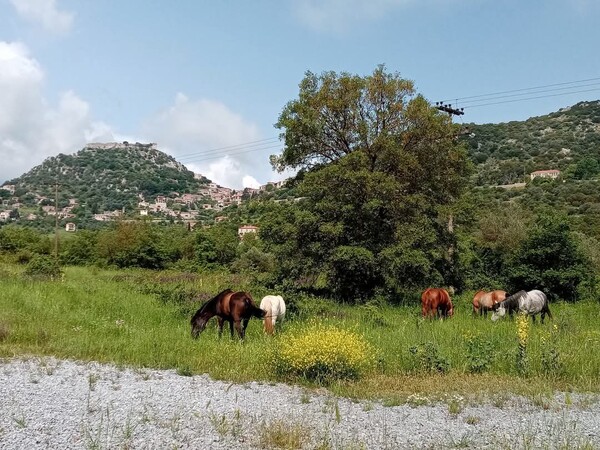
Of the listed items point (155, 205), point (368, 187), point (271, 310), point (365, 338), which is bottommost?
point (365, 338)

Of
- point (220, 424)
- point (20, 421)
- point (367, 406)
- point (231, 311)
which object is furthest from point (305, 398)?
point (231, 311)

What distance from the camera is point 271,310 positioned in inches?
531

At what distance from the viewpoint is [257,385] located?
8.58m

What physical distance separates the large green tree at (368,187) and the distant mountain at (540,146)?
43.8 metres

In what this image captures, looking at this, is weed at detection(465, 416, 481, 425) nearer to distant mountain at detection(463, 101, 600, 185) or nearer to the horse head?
the horse head

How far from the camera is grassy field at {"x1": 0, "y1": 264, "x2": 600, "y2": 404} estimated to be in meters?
8.62

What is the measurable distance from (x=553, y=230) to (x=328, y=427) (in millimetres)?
19960

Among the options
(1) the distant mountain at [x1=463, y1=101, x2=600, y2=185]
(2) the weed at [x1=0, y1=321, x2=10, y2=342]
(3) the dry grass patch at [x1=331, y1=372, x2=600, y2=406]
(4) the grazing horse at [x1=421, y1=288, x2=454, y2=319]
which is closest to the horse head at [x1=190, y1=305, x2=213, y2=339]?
(2) the weed at [x1=0, y1=321, x2=10, y2=342]

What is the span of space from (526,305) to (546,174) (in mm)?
59763

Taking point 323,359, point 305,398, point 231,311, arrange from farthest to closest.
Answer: point 231,311 < point 323,359 < point 305,398

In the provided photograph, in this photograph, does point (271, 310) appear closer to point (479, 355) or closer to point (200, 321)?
point (200, 321)

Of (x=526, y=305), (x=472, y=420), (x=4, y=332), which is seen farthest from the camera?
(x=526, y=305)

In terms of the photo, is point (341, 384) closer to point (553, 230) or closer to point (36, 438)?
point (36, 438)

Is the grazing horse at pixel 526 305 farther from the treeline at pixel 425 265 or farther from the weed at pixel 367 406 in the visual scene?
the weed at pixel 367 406
